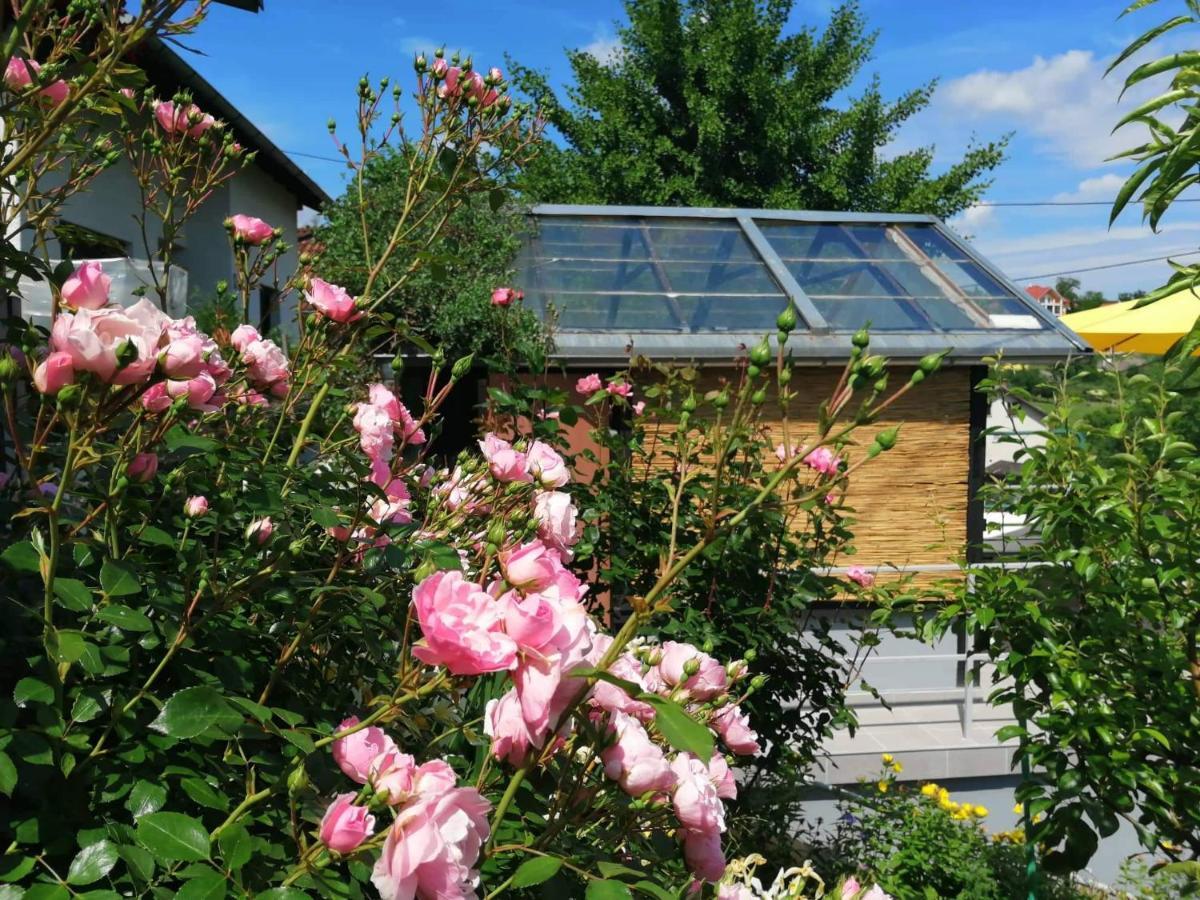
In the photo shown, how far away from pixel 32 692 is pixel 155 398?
348 mm

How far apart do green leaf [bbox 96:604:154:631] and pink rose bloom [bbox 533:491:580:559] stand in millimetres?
538

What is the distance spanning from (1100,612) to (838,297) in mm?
5301

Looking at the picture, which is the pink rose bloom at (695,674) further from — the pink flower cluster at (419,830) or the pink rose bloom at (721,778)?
the pink flower cluster at (419,830)

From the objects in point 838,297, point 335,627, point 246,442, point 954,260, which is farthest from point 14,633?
point 954,260

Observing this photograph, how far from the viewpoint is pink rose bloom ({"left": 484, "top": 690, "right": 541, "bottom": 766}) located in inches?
34.2

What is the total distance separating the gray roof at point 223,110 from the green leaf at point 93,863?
2469 millimetres

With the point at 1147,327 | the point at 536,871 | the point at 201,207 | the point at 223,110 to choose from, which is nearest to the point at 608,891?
the point at 536,871

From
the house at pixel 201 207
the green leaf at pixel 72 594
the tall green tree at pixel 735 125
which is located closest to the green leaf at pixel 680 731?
the green leaf at pixel 72 594

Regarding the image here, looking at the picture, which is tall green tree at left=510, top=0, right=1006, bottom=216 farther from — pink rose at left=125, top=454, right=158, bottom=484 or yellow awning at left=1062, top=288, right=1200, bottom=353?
pink rose at left=125, top=454, right=158, bottom=484

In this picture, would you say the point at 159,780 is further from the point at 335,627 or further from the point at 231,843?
the point at 335,627

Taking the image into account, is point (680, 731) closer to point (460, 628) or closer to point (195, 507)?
point (460, 628)

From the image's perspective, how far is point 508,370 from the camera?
357 cm

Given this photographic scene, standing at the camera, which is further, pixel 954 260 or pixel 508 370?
pixel 954 260

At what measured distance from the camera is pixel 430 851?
778 mm
